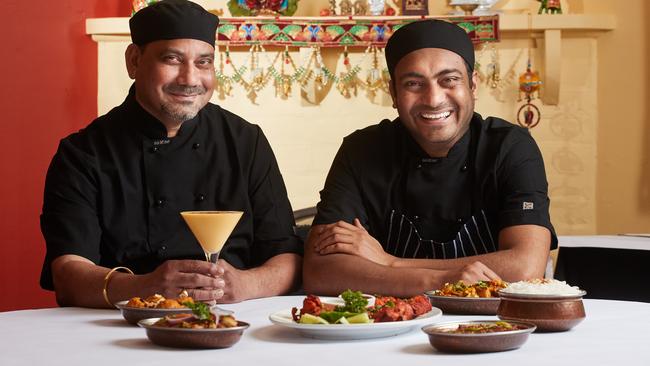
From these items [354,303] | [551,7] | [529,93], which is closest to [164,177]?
[354,303]

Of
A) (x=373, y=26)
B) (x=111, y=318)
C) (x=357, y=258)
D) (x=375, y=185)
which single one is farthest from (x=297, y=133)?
(x=111, y=318)

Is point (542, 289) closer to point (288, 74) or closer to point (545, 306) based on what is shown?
point (545, 306)

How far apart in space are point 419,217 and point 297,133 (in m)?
2.66

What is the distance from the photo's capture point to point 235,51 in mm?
5762

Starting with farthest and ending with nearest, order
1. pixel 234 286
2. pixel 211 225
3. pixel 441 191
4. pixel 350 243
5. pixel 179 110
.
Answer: pixel 441 191 → pixel 179 110 → pixel 350 243 → pixel 234 286 → pixel 211 225

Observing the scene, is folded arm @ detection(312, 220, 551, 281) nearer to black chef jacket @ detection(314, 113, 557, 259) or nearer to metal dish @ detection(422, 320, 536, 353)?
black chef jacket @ detection(314, 113, 557, 259)

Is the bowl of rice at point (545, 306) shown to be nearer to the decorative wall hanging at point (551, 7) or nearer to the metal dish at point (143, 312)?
the metal dish at point (143, 312)

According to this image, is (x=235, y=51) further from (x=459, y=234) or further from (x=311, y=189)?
(x=459, y=234)

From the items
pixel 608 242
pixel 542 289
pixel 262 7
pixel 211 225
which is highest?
pixel 262 7

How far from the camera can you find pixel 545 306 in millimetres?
2020

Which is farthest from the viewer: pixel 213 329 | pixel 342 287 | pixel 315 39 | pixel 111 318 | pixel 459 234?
pixel 315 39

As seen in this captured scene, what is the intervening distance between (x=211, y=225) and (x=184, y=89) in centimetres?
88

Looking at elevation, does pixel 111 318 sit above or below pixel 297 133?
below

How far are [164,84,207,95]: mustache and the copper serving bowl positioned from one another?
1403mm
